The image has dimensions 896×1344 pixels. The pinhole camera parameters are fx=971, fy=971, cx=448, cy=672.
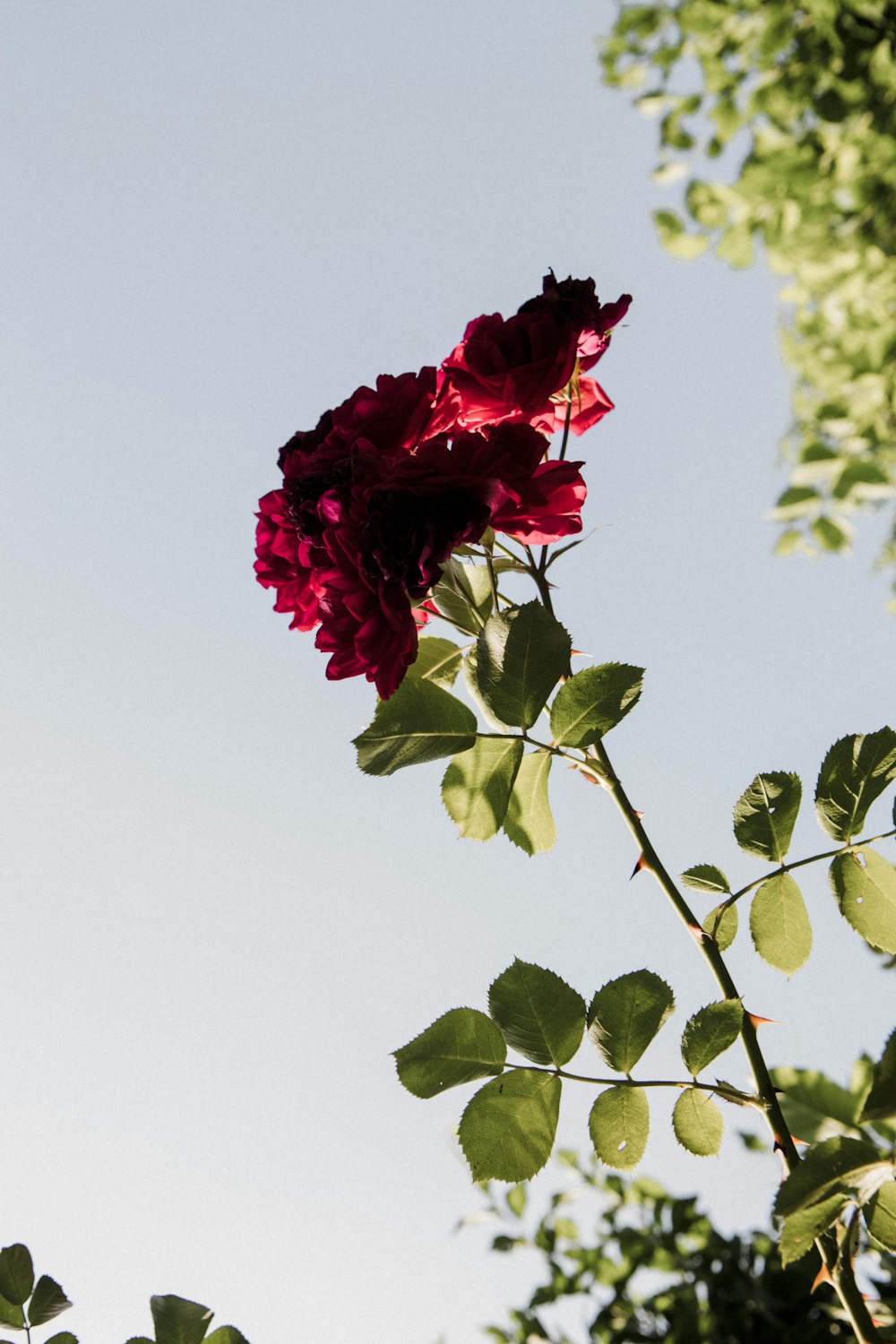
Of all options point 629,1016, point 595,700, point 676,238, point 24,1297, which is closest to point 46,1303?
point 24,1297

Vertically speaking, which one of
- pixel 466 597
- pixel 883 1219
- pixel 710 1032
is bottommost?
pixel 883 1219

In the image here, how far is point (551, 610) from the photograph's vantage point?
655 millimetres

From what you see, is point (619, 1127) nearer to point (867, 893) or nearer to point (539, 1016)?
point (539, 1016)

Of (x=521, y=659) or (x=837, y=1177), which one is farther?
(x=521, y=659)

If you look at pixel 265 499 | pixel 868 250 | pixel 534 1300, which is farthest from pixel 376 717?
pixel 868 250

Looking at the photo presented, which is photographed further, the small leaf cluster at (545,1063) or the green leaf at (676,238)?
the green leaf at (676,238)

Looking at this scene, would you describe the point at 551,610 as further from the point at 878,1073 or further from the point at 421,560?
the point at 878,1073

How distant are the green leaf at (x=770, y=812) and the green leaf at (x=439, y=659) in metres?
0.25

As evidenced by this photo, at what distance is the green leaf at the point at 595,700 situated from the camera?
63cm

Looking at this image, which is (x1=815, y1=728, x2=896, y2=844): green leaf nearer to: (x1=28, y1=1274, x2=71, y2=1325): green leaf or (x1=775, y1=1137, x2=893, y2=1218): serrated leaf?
(x1=775, y1=1137, x2=893, y2=1218): serrated leaf

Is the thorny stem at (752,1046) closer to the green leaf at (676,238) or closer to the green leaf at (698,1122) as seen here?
the green leaf at (698,1122)

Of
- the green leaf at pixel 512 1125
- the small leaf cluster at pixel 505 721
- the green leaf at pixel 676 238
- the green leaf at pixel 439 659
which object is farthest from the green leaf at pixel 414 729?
the green leaf at pixel 676 238

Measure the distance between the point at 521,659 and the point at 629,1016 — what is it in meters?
0.24

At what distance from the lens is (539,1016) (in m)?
0.62
